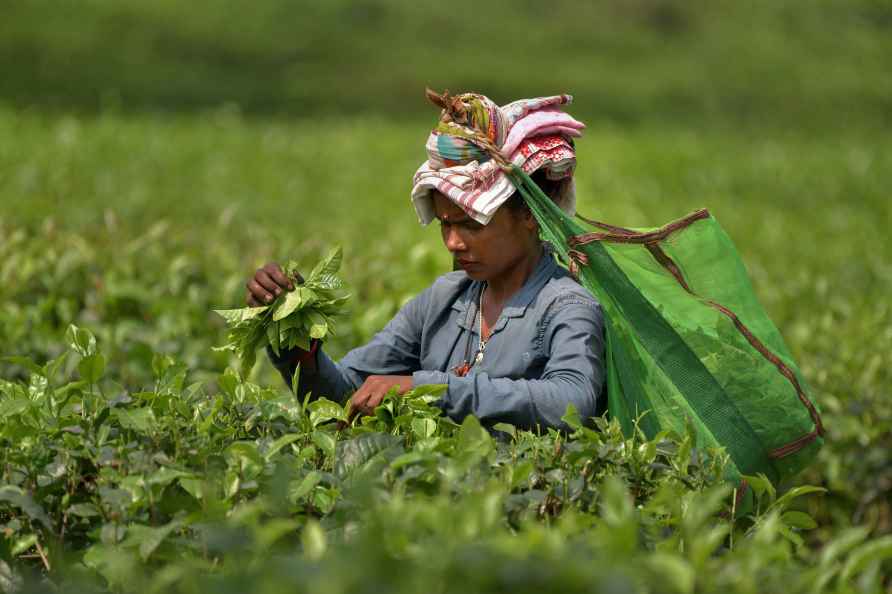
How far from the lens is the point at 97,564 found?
1.88m

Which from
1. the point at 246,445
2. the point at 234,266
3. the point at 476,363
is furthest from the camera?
the point at 234,266

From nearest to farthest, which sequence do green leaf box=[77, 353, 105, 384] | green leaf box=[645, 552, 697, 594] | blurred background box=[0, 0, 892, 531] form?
green leaf box=[645, 552, 697, 594] → green leaf box=[77, 353, 105, 384] → blurred background box=[0, 0, 892, 531]

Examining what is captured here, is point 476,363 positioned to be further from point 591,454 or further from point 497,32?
point 497,32

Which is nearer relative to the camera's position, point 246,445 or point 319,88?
point 246,445

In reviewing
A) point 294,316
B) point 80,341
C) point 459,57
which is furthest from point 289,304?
point 459,57

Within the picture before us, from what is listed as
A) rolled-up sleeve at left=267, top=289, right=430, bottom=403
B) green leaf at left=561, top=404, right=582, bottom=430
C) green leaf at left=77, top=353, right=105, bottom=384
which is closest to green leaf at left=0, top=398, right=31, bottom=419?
green leaf at left=77, top=353, right=105, bottom=384

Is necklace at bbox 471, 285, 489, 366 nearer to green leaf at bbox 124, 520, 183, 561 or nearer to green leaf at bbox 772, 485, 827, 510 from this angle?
green leaf at bbox 772, 485, 827, 510

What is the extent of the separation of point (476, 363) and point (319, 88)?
18.0m

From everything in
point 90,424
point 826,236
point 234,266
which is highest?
point 90,424

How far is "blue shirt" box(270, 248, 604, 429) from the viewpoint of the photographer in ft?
8.48

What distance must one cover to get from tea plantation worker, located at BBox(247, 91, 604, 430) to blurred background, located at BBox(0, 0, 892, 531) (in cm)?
145

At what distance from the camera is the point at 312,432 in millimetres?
2350

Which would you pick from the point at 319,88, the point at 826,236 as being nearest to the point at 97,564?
the point at 826,236

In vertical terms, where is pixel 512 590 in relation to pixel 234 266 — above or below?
above
